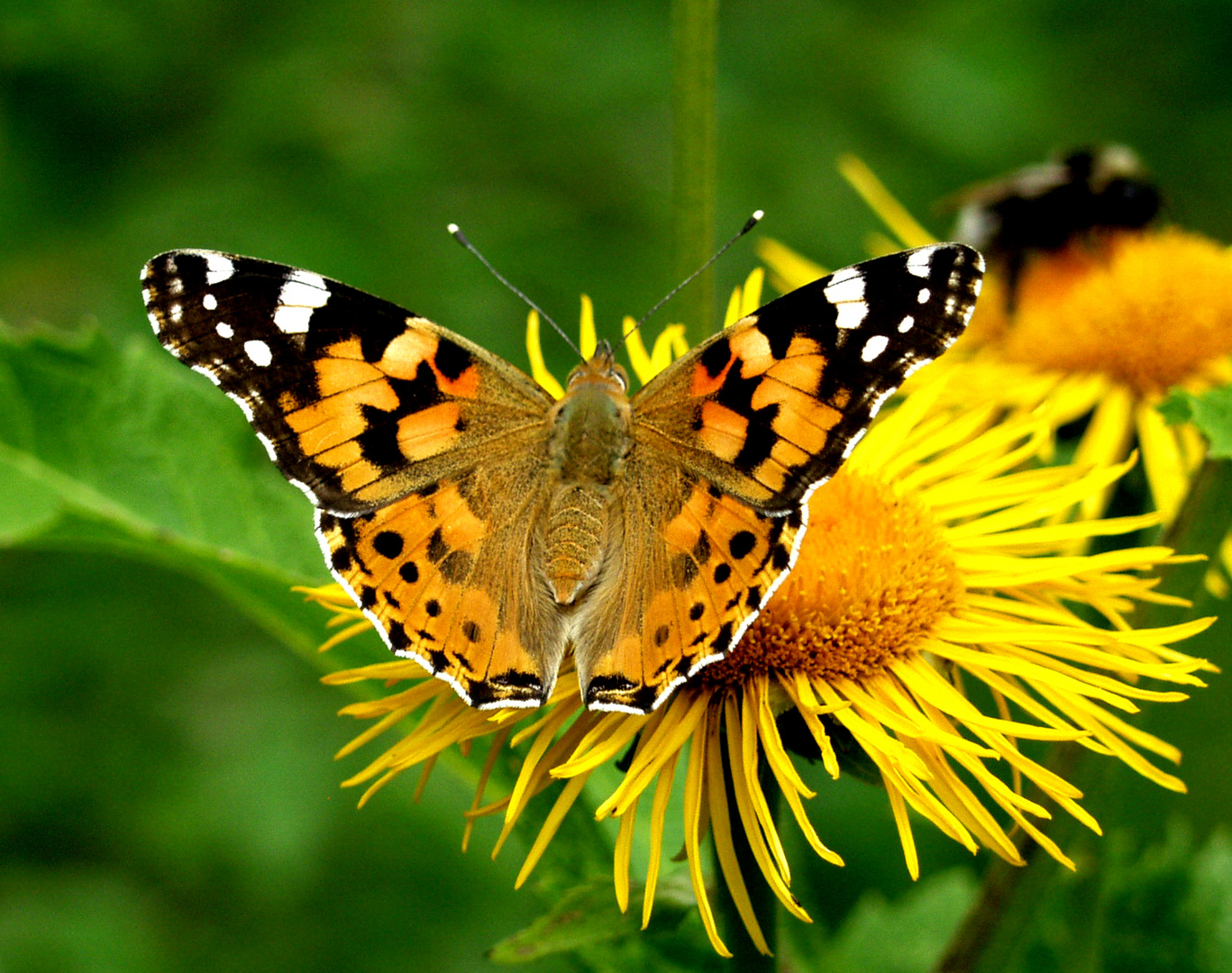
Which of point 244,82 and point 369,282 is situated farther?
point 244,82

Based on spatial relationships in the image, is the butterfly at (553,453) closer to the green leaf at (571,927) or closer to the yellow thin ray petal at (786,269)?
the green leaf at (571,927)

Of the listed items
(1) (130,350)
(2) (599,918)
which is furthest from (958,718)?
(1) (130,350)

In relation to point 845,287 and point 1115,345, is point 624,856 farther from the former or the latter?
point 1115,345

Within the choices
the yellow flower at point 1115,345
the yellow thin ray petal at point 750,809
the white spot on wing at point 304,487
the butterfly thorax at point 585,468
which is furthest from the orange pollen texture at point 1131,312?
the white spot on wing at point 304,487

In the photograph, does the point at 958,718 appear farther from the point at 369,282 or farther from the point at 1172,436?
the point at 369,282

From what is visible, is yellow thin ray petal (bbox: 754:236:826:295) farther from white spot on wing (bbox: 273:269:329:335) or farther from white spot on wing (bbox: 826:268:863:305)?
white spot on wing (bbox: 273:269:329:335)

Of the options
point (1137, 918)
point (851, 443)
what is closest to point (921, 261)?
point (851, 443)
